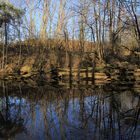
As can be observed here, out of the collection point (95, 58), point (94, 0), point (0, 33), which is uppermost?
point (94, 0)

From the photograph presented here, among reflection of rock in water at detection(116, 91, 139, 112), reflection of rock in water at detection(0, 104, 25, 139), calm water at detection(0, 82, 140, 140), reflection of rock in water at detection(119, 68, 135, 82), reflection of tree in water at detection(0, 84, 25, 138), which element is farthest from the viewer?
reflection of rock in water at detection(119, 68, 135, 82)

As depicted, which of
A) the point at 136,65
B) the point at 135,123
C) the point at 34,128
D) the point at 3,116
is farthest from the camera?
the point at 136,65

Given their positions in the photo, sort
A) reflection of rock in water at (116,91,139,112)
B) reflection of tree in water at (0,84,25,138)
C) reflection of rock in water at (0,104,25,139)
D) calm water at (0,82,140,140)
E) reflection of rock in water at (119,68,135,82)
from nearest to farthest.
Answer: calm water at (0,82,140,140)
reflection of rock in water at (0,104,25,139)
reflection of tree in water at (0,84,25,138)
reflection of rock in water at (116,91,139,112)
reflection of rock in water at (119,68,135,82)

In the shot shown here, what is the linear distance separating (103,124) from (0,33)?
2408cm

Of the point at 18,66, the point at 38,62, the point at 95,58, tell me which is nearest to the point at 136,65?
the point at 95,58

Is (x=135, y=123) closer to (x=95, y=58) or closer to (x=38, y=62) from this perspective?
(x=95, y=58)

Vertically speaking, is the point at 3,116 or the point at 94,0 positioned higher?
Result: the point at 94,0

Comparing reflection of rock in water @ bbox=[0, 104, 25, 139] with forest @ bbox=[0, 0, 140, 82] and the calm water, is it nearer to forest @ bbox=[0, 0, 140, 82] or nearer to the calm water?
the calm water

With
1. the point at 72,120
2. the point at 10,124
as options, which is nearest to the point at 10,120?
the point at 10,124

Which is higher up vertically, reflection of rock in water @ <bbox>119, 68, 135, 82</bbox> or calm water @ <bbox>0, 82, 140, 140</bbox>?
reflection of rock in water @ <bbox>119, 68, 135, 82</bbox>

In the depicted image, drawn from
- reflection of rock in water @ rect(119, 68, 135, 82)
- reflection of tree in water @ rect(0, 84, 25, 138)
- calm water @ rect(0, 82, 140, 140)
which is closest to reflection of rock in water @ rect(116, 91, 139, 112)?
calm water @ rect(0, 82, 140, 140)

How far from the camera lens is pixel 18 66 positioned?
2858 cm

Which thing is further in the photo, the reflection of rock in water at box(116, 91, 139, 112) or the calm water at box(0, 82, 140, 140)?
the reflection of rock in water at box(116, 91, 139, 112)

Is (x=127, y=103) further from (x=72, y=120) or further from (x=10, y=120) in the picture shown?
(x=10, y=120)
